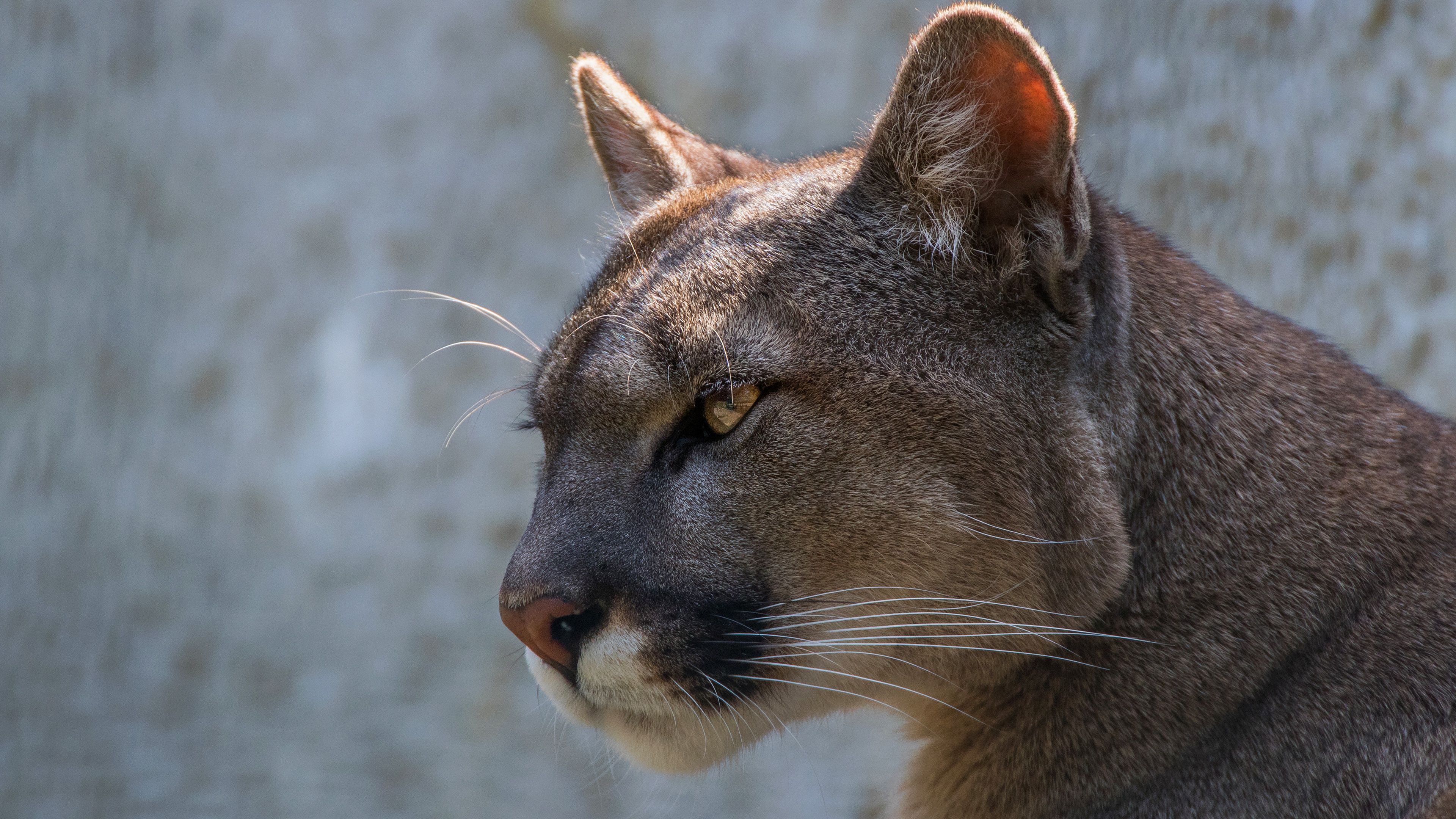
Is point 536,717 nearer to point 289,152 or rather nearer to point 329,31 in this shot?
point 289,152

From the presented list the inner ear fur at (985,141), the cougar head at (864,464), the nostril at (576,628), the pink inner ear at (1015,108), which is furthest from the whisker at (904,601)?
the pink inner ear at (1015,108)

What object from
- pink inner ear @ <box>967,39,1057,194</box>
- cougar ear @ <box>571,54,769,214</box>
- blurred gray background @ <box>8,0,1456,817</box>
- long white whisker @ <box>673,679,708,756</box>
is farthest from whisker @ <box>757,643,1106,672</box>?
blurred gray background @ <box>8,0,1456,817</box>

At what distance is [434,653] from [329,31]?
3011 mm

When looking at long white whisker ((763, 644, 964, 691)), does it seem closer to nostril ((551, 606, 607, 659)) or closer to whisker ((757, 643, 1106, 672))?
whisker ((757, 643, 1106, 672))

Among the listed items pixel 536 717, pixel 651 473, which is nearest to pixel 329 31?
pixel 536 717

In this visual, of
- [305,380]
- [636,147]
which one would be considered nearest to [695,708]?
[636,147]

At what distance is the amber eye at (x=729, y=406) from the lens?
2.46 metres

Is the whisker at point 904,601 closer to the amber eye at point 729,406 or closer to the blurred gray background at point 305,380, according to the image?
the amber eye at point 729,406

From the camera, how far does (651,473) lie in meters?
2.50

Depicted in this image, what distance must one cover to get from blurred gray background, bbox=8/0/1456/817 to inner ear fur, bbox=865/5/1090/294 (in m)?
3.00

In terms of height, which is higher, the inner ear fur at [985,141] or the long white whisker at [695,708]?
the inner ear fur at [985,141]

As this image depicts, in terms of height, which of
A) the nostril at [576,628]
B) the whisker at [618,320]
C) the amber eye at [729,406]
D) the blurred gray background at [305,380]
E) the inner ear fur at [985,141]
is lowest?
the blurred gray background at [305,380]

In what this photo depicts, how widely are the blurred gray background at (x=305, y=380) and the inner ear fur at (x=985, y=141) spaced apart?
9.85ft

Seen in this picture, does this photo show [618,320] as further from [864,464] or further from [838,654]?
[838,654]
